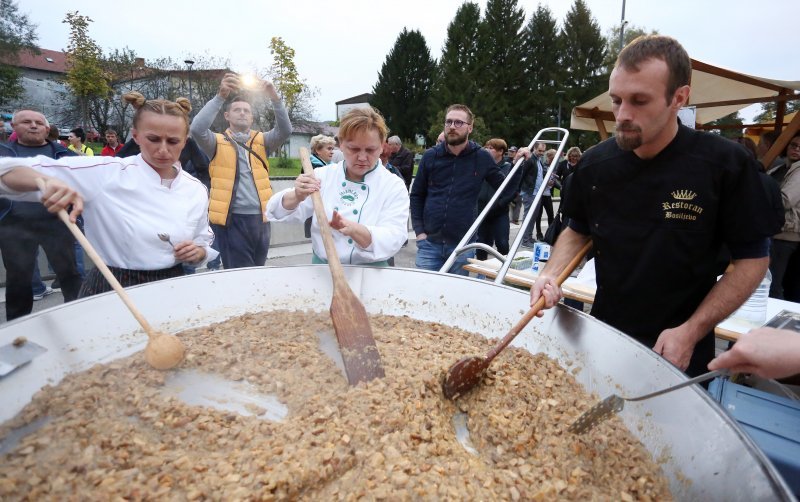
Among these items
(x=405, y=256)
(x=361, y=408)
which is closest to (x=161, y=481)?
(x=361, y=408)

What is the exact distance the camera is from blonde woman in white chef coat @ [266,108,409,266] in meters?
2.03

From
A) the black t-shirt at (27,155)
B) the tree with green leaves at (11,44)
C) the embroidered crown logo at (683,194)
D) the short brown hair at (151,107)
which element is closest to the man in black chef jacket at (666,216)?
the embroidered crown logo at (683,194)

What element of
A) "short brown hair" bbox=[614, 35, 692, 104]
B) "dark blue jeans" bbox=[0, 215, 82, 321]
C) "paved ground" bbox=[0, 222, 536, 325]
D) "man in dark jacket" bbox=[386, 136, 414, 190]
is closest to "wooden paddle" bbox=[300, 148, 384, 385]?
"short brown hair" bbox=[614, 35, 692, 104]

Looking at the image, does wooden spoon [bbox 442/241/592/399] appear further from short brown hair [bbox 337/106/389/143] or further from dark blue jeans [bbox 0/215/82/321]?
dark blue jeans [bbox 0/215/82/321]

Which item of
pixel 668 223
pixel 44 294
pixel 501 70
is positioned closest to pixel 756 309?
pixel 668 223

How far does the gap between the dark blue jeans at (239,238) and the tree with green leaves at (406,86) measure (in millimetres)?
38162

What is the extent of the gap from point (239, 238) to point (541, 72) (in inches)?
1543

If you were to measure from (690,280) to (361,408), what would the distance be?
120 cm

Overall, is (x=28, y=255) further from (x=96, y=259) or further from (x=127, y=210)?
(x=96, y=259)

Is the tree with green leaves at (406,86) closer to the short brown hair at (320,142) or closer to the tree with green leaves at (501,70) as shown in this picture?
the tree with green leaves at (501,70)

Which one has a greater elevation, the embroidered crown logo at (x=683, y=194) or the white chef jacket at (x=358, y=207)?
the embroidered crown logo at (x=683, y=194)

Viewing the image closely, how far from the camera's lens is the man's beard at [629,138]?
141 cm

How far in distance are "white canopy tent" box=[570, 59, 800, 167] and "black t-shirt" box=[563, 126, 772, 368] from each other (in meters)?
3.22

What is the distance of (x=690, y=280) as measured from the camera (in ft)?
4.86
